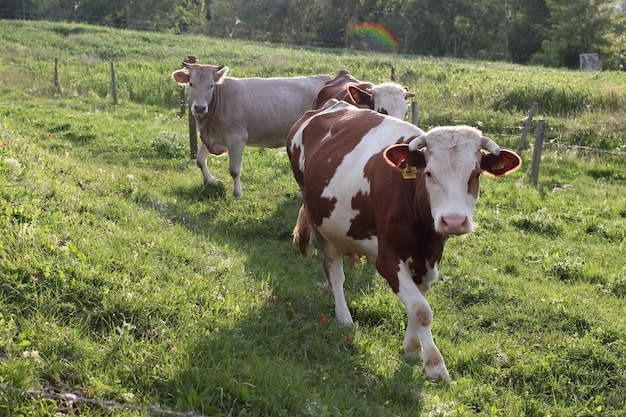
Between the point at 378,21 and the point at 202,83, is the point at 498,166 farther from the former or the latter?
the point at 378,21

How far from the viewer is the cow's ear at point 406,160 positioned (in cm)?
461

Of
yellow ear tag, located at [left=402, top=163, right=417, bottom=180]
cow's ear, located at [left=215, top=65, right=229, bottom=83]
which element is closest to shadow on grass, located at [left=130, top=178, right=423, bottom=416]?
yellow ear tag, located at [left=402, top=163, right=417, bottom=180]

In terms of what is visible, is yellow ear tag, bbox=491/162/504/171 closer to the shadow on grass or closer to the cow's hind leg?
the shadow on grass

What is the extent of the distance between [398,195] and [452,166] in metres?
0.61

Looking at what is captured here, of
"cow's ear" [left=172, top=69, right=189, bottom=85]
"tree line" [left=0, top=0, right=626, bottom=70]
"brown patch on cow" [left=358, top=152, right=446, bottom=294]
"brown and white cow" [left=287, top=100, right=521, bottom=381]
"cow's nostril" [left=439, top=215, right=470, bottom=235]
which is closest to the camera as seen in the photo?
"cow's nostril" [left=439, top=215, right=470, bottom=235]

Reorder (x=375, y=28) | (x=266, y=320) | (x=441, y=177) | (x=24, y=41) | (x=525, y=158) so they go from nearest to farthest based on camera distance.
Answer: (x=441, y=177) < (x=266, y=320) < (x=525, y=158) < (x=24, y=41) < (x=375, y=28)

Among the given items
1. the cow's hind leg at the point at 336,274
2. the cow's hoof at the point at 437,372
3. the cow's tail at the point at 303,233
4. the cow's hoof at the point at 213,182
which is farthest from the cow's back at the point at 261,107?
the cow's hoof at the point at 437,372

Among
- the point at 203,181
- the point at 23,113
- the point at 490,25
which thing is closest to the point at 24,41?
the point at 23,113

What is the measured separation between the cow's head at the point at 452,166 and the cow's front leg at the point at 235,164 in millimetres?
5941

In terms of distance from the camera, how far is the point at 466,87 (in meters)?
23.5

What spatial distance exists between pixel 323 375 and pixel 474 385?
1.26 metres

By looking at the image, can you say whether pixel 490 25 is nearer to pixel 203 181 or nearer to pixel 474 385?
pixel 203 181

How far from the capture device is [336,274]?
6098 mm

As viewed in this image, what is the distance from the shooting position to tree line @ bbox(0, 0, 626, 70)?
60.1 m
